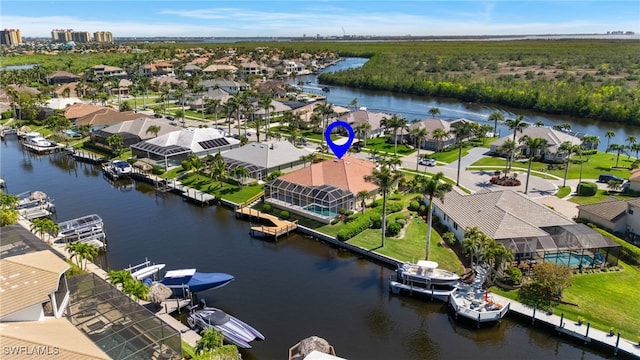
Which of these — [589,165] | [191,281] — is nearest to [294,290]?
[191,281]

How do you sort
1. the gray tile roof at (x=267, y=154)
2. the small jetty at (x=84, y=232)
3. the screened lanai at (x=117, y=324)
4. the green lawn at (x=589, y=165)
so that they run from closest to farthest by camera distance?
the screened lanai at (x=117, y=324), the small jetty at (x=84, y=232), the gray tile roof at (x=267, y=154), the green lawn at (x=589, y=165)

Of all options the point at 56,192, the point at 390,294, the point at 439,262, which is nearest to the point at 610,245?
the point at 439,262

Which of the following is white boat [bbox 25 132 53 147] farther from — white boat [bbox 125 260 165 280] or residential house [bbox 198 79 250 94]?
residential house [bbox 198 79 250 94]

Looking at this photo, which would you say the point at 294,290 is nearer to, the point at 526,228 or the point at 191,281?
the point at 191,281

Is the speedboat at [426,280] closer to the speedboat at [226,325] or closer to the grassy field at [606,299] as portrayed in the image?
the grassy field at [606,299]

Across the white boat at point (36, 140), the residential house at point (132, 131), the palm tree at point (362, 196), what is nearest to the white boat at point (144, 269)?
the palm tree at point (362, 196)
